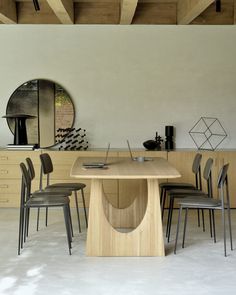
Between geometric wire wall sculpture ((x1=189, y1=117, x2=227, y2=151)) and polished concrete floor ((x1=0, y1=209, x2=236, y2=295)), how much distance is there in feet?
6.83

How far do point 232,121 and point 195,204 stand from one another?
263 centimetres

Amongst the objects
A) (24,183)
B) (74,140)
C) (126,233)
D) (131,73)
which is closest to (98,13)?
(131,73)

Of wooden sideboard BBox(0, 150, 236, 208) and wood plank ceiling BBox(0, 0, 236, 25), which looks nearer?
wooden sideboard BBox(0, 150, 236, 208)

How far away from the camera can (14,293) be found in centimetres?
313

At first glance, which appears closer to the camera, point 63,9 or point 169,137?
point 63,9

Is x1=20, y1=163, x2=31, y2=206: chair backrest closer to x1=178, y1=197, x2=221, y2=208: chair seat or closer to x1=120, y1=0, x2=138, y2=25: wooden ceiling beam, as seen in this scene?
x1=178, y1=197, x2=221, y2=208: chair seat

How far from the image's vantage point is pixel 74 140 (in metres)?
6.29

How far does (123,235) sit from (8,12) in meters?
3.38

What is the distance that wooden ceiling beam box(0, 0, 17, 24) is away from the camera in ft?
17.8

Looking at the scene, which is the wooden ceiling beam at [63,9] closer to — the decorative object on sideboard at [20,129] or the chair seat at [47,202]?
the decorative object on sideboard at [20,129]

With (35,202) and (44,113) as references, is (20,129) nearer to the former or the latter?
(44,113)

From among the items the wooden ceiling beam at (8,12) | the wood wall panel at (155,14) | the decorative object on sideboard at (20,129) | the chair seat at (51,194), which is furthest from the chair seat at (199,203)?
the wooden ceiling beam at (8,12)

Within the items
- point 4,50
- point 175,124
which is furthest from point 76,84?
point 175,124

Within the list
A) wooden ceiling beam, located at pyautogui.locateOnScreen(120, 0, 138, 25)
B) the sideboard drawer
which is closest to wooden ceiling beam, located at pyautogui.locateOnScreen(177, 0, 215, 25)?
wooden ceiling beam, located at pyautogui.locateOnScreen(120, 0, 138, 25)
